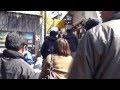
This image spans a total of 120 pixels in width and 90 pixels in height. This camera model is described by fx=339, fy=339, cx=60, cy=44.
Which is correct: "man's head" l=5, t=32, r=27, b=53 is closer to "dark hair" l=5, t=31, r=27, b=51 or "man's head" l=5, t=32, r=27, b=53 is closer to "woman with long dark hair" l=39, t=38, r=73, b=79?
"dark hair" l=5, t=31, r=27, b=51

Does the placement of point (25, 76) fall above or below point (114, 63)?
below

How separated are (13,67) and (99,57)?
68.1 inches

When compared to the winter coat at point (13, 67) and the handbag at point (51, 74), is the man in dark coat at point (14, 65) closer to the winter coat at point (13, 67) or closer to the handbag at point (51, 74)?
the winter coat at point (13, 67)

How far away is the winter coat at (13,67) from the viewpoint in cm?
354

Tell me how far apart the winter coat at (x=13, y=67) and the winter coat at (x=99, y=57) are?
154 centimetres

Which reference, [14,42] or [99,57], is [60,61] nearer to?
[14,42]

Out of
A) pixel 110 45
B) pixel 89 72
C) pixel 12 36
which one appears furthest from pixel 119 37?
pixel 12 36

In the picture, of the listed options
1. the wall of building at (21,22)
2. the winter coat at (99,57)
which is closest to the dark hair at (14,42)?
the winter coat at (99,57)

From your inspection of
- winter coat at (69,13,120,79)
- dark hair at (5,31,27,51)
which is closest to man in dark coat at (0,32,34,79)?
dark hair at (5,31,27,51)
